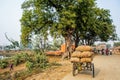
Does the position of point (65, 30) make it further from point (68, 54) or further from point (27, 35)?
point (27, 35)

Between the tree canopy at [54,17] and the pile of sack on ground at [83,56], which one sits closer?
the pile of sack on ground at [83,56]

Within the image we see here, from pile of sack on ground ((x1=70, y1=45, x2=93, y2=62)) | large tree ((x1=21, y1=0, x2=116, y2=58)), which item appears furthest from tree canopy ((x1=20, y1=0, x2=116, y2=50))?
pile of sack on ground ((x1=70, y1=45, x2=93, y2=62))

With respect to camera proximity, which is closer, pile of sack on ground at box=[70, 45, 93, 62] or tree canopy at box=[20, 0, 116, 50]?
pile of sack on ground at box=[70, 45, 93, 62]

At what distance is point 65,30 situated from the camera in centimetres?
2928

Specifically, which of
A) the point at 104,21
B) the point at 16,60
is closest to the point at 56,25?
the point at 16,60

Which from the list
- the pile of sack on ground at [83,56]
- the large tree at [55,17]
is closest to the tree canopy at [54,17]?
the large tree at [55,17]

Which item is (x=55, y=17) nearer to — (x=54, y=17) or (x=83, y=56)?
(x=54, y=17)

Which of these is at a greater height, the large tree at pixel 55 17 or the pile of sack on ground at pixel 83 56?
the large tree at pixel 55 17

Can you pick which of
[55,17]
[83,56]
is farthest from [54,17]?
→ [83,56]

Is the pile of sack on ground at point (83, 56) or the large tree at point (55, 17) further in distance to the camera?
the large tree at point (55, 17)

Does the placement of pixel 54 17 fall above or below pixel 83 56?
above

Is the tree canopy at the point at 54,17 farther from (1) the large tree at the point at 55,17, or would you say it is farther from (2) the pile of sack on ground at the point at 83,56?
(2) the pile of sack on ground at the point at 83,56

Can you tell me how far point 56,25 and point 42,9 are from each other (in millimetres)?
3147

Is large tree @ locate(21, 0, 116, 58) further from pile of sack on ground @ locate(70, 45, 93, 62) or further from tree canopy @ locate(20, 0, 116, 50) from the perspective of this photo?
pile of sack on ground @ locate(70, 45, 93, 62)
